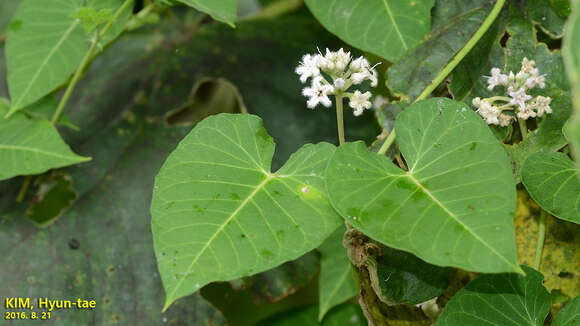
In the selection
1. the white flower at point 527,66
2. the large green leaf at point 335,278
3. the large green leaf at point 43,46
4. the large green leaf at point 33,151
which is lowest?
the large green leaf at point 335,278

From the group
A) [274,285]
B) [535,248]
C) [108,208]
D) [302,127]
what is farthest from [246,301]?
[535,248]

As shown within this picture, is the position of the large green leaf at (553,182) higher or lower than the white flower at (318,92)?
lower

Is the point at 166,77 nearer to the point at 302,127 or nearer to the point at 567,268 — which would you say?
the point at 302,127

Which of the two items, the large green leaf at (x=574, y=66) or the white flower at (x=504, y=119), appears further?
the white flower at (x=504, y=119)

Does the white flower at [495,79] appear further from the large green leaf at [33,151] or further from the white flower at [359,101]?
the large green leaf at [33,151]

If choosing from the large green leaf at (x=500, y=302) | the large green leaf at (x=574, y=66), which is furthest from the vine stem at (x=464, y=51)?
the large green leaf at (x=574, y=66)
